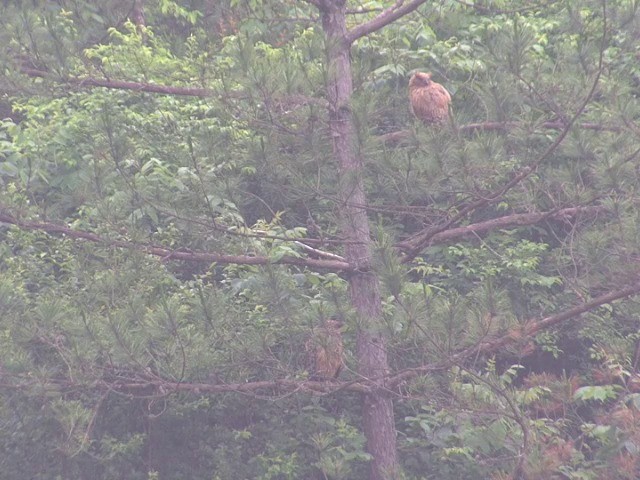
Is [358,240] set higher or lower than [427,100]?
lower

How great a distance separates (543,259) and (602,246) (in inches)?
105

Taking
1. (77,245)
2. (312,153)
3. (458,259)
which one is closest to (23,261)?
(77,245)

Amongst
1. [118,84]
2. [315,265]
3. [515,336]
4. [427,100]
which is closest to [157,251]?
[315,265]

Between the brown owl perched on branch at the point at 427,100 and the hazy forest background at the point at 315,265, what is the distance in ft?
0.58

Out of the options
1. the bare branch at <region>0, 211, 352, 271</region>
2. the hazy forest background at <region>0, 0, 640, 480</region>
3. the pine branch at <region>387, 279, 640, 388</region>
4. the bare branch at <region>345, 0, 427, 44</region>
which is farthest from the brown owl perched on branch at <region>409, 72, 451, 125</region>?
the pine branch at <region>387, 279, 640, 388</region>

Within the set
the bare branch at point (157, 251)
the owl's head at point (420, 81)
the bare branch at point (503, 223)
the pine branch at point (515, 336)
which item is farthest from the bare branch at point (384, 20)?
the pine branch at point (515, 336)

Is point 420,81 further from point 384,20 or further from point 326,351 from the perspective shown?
point 326,351

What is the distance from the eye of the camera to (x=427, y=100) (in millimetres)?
5121

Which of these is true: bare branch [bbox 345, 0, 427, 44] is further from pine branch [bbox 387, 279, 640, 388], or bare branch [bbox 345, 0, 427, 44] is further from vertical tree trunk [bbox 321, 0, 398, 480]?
pine branch [bbox 387, 279, 640, 388]

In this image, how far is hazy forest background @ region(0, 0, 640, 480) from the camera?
3.95 m

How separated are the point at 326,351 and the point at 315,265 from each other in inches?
23.3

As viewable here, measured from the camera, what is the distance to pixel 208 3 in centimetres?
863

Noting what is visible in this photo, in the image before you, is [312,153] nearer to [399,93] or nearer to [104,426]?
[399,93]

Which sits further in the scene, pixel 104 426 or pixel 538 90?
pixel 104 426
